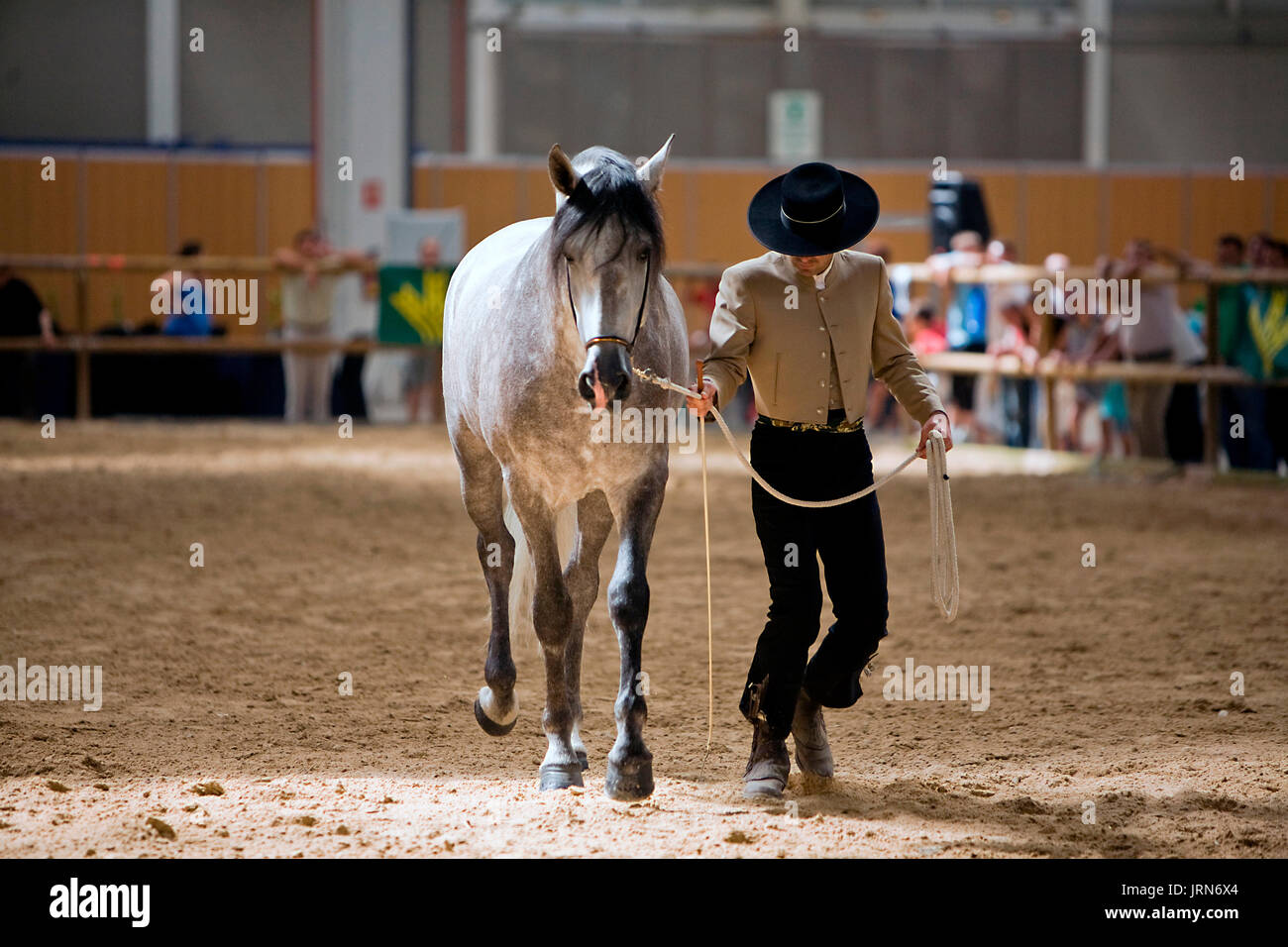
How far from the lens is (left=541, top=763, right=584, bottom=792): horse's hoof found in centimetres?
393

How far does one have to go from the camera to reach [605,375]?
3477 mm

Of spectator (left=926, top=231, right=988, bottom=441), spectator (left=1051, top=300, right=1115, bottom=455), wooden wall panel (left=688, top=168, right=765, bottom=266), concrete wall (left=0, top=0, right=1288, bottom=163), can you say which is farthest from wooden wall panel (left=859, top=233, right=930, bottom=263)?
spectator (left=1051, top=300, right=1115, bottom=455)

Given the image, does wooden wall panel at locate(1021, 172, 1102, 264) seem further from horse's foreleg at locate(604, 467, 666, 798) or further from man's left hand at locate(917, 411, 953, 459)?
horse's foreleg at locate(604, 467, 666, 798)

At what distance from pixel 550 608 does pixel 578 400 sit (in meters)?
0.61

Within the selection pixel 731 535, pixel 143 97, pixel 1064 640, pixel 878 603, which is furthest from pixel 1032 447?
pixel 143 97

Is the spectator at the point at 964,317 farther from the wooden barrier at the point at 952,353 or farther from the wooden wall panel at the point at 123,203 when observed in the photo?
the wooden wall panel at the point at 123,203

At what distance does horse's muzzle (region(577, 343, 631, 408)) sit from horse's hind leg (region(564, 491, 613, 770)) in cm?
72

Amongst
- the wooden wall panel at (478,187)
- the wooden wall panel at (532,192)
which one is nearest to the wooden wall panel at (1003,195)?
the wooden wall panel at (532,192)

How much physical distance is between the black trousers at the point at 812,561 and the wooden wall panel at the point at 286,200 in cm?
1653

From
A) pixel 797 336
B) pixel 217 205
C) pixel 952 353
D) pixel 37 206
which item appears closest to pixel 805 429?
pixel 797 336

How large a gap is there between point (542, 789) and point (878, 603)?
1.01 metres
